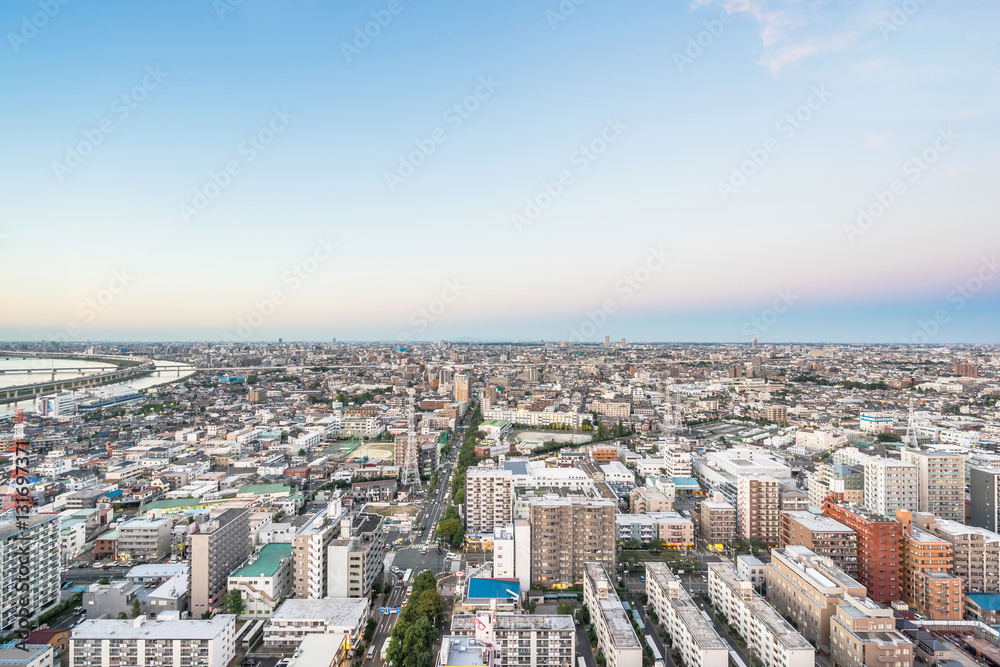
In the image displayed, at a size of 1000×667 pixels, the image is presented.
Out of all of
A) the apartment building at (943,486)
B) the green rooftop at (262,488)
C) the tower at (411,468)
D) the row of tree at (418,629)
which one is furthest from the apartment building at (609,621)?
the green rooftop at (262,488)

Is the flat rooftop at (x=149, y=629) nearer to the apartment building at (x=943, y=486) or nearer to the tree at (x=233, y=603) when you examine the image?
the tree at (x=233, y=603)

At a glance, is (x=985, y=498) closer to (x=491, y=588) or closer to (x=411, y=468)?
(x=491, y=588)

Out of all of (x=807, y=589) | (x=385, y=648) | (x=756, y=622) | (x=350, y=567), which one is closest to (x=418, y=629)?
(x=385, y=648)

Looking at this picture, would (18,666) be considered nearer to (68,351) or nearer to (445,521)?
(445,521)

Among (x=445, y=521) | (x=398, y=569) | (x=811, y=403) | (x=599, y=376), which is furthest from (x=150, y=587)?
(x=599, y=376)

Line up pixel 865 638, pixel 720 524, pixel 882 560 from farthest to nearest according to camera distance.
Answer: pixel 720 524, pixel 882 560, pixel 865 638

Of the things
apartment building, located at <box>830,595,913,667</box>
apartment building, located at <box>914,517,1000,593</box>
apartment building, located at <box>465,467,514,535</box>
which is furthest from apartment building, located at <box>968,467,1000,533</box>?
apartment building, located at <box>465,467,514,535</box>

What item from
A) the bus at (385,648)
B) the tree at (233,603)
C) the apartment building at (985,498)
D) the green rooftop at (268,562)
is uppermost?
the apartment building at (985,498)
